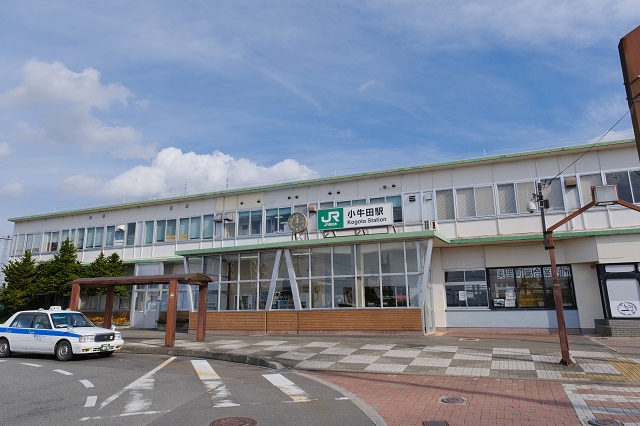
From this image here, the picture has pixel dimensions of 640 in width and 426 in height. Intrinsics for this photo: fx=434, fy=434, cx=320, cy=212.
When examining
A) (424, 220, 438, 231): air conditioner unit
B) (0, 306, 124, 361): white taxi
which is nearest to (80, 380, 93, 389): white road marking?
(0, 306, 124, 361): white taxi

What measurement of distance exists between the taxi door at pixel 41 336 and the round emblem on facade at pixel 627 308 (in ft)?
70.5

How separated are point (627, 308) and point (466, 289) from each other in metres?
6.51

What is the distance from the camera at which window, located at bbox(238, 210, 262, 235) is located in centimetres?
2609

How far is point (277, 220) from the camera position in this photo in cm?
2561

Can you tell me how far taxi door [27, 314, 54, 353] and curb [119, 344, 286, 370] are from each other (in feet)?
9.89

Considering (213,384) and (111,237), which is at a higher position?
(111,237)

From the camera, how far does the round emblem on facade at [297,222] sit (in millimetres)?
22703

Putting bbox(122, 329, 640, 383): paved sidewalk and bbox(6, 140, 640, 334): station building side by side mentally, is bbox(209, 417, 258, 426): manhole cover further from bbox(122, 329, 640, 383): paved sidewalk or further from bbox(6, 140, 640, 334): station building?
bbox(6, 140, 640, 334): station building

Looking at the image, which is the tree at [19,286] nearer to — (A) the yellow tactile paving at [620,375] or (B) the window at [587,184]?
(A) the yellow tactile paving at [620,375]

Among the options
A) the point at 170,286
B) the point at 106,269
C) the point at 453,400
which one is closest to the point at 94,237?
the point at 106,269

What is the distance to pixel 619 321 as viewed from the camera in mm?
17875

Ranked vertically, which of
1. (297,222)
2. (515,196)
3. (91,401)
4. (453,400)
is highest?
(515,196)

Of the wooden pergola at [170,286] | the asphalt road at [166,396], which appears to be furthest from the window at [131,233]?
the asphalt road at [166,396]

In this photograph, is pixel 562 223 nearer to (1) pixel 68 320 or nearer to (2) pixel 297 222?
(2) pixel 297 222
